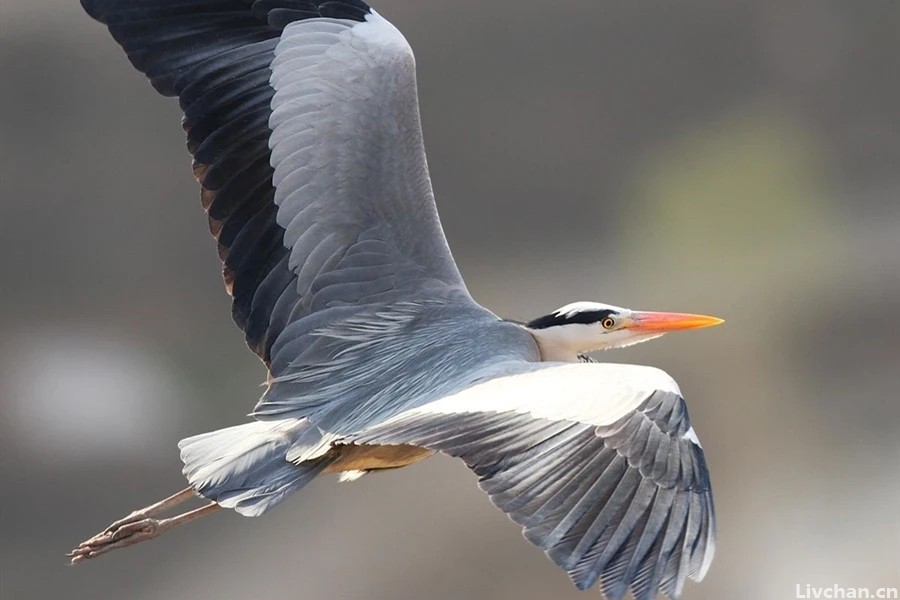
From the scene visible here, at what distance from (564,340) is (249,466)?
839 millimetres

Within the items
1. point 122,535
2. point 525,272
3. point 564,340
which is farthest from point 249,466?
point 525,272

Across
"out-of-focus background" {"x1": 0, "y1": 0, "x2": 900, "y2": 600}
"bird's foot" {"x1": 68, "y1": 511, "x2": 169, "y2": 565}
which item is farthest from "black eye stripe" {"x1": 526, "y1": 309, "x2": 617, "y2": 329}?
"out-of-focus background" {"x1": 0, "y1": 0, "x2": 900, "y2": 600}

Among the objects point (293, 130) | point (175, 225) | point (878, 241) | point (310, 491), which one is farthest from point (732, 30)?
point (293, 130)

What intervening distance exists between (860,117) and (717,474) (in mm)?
3915

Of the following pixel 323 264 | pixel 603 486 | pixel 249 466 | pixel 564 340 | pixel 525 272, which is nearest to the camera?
pixel 603 486

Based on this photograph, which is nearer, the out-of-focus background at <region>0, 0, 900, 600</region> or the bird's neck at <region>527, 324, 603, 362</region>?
the bird's neck at <region>527, 324, 603, 362</region>

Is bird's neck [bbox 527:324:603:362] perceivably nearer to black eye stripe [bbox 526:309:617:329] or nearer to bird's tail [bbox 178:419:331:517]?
black eye stripe [bbox 526:309:617:329]

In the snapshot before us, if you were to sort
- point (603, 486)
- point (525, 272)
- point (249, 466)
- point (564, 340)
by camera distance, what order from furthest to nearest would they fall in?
1. point (525, 272)
2. point (564, 340)
3. point (249, 466)
4. point (603, 486)

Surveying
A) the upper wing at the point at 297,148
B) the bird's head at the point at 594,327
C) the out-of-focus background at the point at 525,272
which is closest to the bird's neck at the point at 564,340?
the bird's head at the point at 594,327

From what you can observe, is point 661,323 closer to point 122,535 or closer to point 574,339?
point 574,339

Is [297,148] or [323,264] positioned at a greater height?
[297,148]

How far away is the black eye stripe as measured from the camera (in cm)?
343

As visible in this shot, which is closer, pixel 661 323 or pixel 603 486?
pixel 603 486

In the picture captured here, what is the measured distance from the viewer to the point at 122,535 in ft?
10.9
